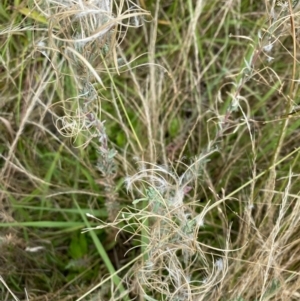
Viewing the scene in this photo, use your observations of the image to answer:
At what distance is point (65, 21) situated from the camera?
28.0 inches

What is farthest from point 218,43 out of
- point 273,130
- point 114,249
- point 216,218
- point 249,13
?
point 114,249

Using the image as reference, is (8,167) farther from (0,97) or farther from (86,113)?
(86,113)

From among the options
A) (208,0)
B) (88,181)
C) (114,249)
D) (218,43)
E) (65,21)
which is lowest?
(114,249)

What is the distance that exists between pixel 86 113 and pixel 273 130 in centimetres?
48

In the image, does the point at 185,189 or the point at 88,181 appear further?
the point at 88,181

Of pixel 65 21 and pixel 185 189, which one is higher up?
pixel 65 21

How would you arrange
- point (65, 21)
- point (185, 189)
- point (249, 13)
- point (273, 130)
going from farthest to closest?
point (249, 13) < point (273, 130) < point (185, 189) < point (65, 21)

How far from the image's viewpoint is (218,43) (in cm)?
130

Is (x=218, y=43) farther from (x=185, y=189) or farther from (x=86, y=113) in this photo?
(x=86, y=113)

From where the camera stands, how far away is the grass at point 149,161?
964 millimetres

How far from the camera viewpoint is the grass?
964 millimetres

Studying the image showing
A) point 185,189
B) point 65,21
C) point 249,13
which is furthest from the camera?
point 249,13

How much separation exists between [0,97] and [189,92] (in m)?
0.44

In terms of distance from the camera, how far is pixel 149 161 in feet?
3.49
